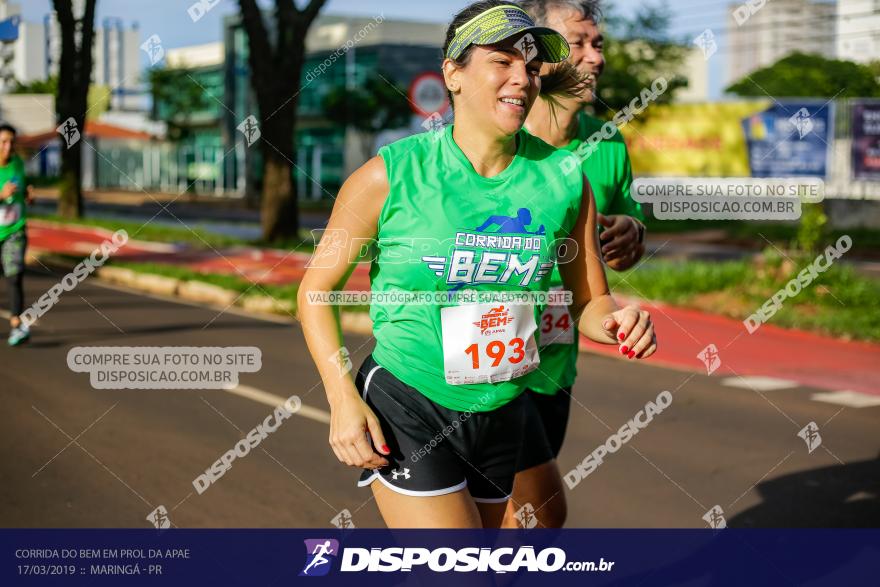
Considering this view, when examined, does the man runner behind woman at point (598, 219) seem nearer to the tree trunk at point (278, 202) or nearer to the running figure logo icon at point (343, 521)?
the running figure logo icon at point (343, 521)

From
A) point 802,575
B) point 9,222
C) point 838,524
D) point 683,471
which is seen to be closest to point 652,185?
point 683,471

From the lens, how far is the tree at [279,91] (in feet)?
60.5

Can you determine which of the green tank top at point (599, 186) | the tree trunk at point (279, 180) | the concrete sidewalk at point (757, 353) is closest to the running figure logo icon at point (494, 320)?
the green tank top at point (599, 186)

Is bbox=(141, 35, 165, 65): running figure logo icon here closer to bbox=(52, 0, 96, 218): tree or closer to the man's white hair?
the man's white hair

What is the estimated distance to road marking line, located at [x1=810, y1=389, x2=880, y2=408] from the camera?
331 inches

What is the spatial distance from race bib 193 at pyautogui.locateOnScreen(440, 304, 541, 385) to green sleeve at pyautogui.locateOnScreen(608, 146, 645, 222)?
1.35 m

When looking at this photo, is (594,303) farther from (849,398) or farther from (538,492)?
(849,398)

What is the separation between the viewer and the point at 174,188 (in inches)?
2500

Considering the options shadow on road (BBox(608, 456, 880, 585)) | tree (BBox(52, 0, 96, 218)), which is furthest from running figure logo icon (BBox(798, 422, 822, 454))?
tree (BBox(52, 0, 96, 218))

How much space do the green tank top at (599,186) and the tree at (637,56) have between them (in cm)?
2729

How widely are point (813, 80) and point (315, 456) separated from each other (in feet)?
136

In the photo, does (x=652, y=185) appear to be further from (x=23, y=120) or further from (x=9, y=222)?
(x=23, y=120)

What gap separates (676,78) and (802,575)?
94.9 ft

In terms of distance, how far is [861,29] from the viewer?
1744 centimetres
